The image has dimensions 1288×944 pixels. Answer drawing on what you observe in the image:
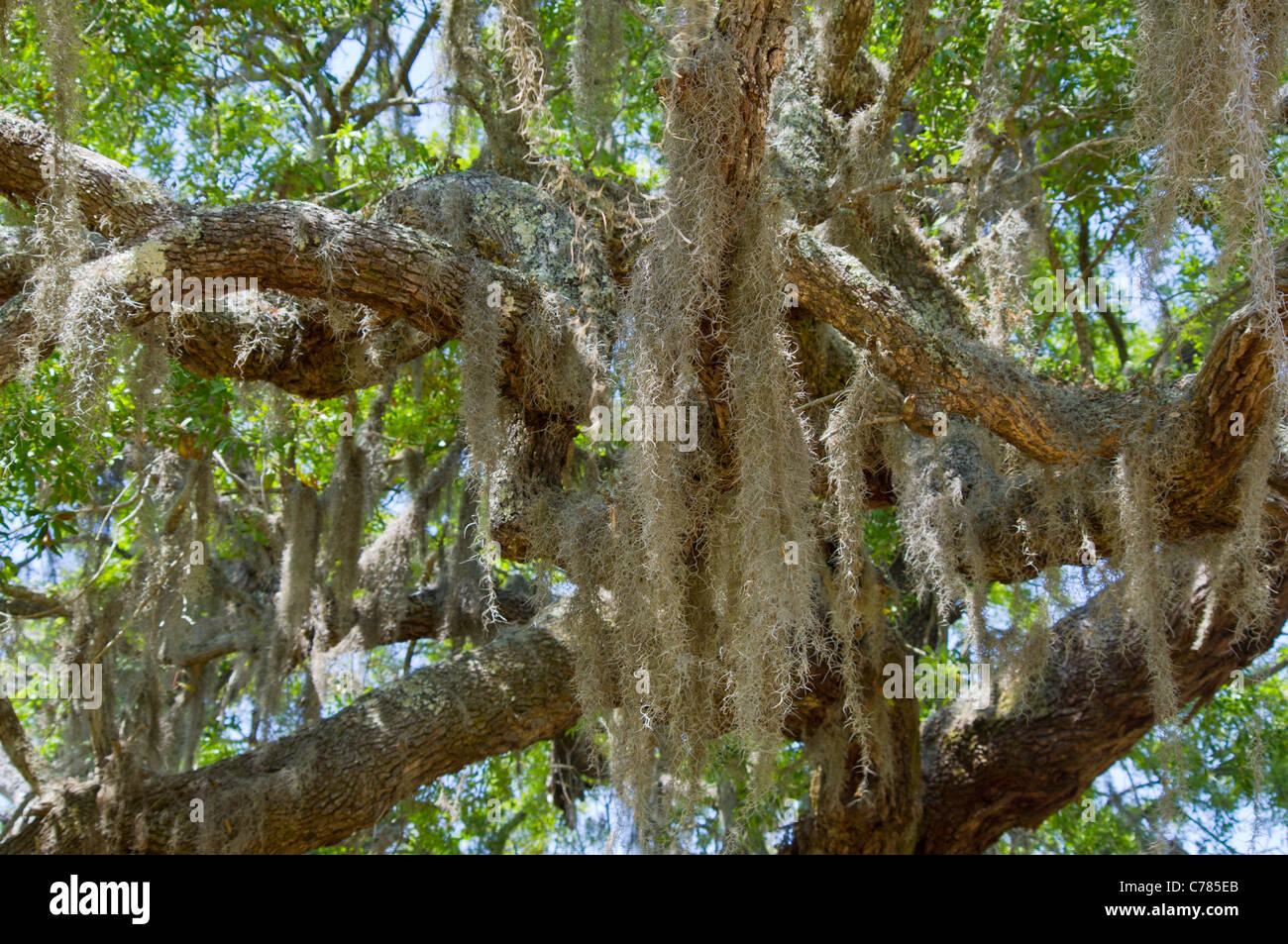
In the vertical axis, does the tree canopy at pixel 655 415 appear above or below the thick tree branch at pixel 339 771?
above

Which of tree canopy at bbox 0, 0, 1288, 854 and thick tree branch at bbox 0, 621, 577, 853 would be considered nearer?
tree canopy at bbox 0, 0, 1288, 854

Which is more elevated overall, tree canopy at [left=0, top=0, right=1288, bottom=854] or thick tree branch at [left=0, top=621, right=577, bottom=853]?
tree canopy at [left=0, top=0, right=1288, bottom=854]

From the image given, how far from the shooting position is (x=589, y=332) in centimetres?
398

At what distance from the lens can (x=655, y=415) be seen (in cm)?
316

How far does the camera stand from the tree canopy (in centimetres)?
328

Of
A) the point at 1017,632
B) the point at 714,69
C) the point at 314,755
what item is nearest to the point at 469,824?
the point at 314,755

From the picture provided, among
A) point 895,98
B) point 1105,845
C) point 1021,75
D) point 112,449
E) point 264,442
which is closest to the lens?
point 895,98

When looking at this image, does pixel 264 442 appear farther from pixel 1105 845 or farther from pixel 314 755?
pixel 1105 845

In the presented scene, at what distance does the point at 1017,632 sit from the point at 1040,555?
359 mm

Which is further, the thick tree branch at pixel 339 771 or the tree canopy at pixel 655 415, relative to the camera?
the thick tree branch at pixel 339 771

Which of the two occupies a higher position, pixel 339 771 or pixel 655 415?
pixel 655 415

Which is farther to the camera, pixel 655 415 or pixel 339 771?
pixel 339 771

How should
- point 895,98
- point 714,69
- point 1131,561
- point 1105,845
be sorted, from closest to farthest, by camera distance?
point 714,69
point 1131,561
point 895,98
point 1105,845

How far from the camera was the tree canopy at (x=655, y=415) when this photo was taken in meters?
3.28
